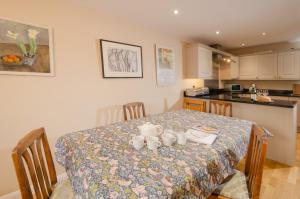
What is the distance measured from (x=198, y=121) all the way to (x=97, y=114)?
1.40 metres

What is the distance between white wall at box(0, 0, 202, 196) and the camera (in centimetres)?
166

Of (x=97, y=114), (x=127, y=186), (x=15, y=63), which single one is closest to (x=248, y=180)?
(x=127, y=186)

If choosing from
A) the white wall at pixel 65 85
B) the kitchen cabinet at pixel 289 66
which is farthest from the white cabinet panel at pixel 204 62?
the kitchen cabinet at pixel 289 66

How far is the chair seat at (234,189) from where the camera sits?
110cm

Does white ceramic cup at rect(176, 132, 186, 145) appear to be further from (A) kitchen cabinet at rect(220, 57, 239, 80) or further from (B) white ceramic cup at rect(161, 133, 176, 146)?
(A) kitchen cabinet at rect(220, 57, 239, 80)

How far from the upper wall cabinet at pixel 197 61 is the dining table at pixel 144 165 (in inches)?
92.3

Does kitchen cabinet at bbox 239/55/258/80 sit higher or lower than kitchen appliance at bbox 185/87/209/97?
higher

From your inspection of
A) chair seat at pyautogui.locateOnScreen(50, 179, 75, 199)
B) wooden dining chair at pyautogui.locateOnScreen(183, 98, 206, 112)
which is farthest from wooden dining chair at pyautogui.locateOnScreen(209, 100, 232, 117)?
chair seat at pyautogui.locateOnScreen(50, 179, 75, 199)

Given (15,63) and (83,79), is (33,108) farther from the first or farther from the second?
(83,79)

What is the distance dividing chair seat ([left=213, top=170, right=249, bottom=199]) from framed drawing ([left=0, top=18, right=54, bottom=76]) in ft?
6.69

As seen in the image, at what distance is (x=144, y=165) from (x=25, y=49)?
1.74 m

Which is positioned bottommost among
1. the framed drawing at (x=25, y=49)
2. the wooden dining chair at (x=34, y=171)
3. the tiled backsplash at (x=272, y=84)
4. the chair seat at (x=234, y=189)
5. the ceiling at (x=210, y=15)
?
the chair seat at (x=234, y=189)

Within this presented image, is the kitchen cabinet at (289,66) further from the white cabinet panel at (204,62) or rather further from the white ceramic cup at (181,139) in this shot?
the white ceramic cup at (181,139)

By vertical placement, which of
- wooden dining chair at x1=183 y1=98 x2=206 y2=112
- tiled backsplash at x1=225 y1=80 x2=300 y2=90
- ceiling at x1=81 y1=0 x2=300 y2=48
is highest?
ceiling at x1=81 y1=0 x2=300 y2=48
